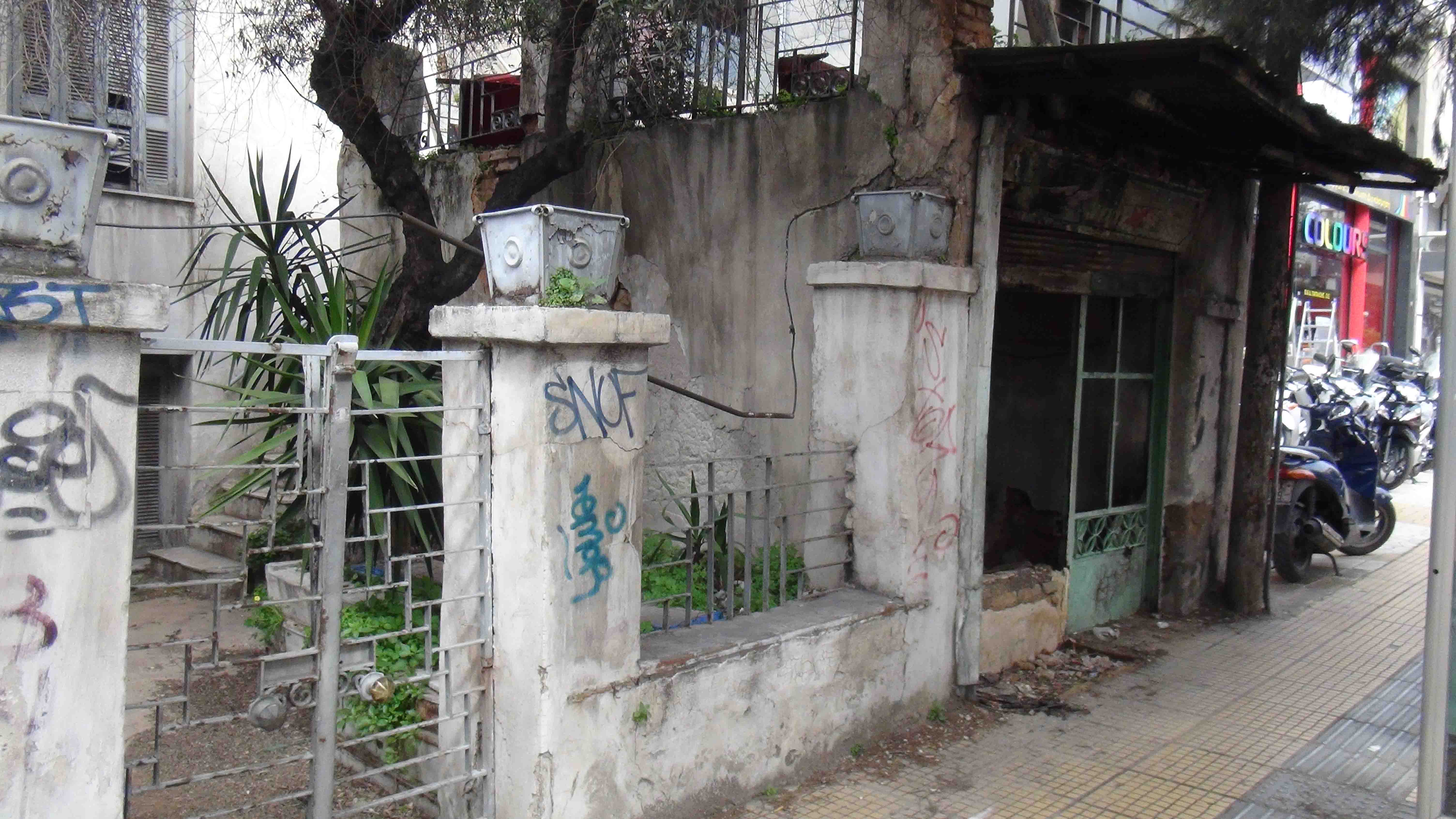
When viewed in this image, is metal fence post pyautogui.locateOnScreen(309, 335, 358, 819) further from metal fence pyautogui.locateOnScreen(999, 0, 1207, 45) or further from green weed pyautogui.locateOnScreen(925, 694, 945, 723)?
metal fence pyautogui.locateOnScreen(999, 0, 1207, 45)

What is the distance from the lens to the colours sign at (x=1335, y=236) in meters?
17.8

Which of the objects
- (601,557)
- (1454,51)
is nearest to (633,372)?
(601,557)

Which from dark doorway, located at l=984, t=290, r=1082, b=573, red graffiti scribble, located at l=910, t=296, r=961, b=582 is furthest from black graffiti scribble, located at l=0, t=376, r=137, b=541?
dark doorway, located at l=984, t=290, r=1082, b=573

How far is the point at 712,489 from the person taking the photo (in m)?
4.57

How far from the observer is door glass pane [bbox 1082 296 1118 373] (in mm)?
7398

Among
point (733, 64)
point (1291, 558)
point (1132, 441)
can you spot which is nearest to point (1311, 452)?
point (1291, 558)

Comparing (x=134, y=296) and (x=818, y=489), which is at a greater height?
(x=134, y=296)

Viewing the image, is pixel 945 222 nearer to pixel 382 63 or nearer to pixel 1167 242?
pixel 1167 242

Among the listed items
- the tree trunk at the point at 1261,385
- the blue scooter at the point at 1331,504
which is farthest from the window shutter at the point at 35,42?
the blue scooter at the point at 1331,504

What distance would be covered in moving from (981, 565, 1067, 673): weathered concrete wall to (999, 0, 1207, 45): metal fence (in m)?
3.77

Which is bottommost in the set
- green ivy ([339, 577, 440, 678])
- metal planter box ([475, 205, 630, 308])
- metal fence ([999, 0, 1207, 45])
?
green ivy ([339, 577, 440, 678])

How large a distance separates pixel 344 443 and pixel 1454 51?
7072 millimetres

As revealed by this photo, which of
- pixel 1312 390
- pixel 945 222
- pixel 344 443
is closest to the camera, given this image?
pixel 344 443

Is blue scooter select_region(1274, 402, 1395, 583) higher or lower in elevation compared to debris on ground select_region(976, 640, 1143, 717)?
higher
